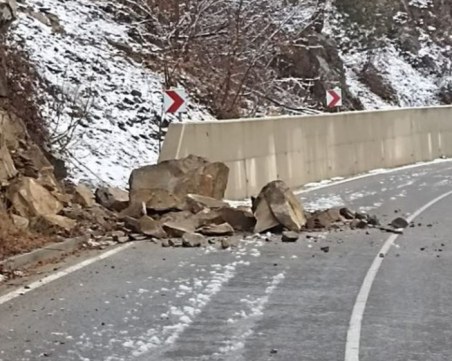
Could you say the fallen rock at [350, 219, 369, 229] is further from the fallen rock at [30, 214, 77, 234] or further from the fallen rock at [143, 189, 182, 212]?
the fallen rock at [30, 214, 77, 234]

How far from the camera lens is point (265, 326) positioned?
24.1 ft

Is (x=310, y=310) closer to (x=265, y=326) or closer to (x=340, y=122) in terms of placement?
(x=265, y=326)

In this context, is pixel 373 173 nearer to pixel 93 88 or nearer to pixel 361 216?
pixel 93 88

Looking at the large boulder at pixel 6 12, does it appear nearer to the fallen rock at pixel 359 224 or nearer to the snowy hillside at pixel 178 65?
the snowy hillside at pixel 178 65

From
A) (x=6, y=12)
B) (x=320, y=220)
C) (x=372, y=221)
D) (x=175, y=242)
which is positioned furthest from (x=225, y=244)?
(x=6, y=12)

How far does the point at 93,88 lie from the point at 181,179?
21.7 feet

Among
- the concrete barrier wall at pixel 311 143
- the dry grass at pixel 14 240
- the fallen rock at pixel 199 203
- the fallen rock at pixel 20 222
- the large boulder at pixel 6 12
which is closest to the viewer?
the dry grass at pixel 14 240

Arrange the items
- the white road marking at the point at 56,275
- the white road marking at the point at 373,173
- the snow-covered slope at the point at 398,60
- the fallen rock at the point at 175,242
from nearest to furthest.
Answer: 1. the white road marking at the point at 56,275
2. the fallen rock at the point at 175,242
3. the white road marking at the point at 373,173
4. the snow-covered slope at the point at 398,60

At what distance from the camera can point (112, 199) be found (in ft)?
46.2

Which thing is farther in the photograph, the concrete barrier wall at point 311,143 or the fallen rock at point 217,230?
the concrete barrier wall at point 311,143

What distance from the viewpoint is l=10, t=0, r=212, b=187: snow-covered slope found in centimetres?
1752

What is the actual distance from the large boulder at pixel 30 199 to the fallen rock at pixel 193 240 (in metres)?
1.93

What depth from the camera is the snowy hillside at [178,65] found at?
18547mm

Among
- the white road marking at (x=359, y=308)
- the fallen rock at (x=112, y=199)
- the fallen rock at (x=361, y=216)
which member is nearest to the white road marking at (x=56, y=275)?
the fallen rock at (x=112, y=199)
